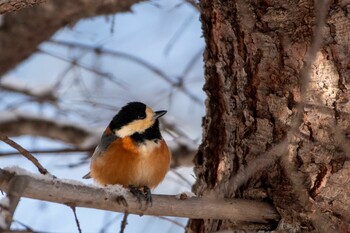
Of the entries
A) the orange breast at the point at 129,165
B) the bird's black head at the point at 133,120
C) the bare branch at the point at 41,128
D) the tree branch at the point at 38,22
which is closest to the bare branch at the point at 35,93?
the bare branch at the point at 41,128

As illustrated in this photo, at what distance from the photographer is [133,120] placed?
3453mm

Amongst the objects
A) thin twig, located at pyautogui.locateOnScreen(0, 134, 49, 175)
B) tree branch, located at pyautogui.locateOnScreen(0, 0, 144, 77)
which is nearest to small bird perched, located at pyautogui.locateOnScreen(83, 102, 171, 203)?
thin twig, located at pyautogui.locateOnScreen(0, 134, 49, 175)

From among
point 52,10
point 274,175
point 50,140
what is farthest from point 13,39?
point 274,175

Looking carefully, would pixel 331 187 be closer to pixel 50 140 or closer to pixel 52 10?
pixel 52 10

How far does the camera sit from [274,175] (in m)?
2.76

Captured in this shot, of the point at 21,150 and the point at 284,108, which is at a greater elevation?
the point at 284,108

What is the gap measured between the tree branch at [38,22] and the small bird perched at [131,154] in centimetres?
100

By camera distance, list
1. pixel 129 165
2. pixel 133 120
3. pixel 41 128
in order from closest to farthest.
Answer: pixel 129 165, pixel 133 120, pixel 41 128

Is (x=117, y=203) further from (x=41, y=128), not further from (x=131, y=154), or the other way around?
(x=41, y=128)

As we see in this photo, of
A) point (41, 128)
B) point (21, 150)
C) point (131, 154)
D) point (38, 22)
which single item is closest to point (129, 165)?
point (131, 154)

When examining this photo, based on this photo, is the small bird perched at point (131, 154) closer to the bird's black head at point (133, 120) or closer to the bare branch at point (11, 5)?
the bird's black head at point (133, 120)

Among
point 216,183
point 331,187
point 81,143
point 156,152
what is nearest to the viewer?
point 331,187

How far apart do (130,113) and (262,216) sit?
40.4 inches

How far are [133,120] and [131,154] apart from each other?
0.97ft
